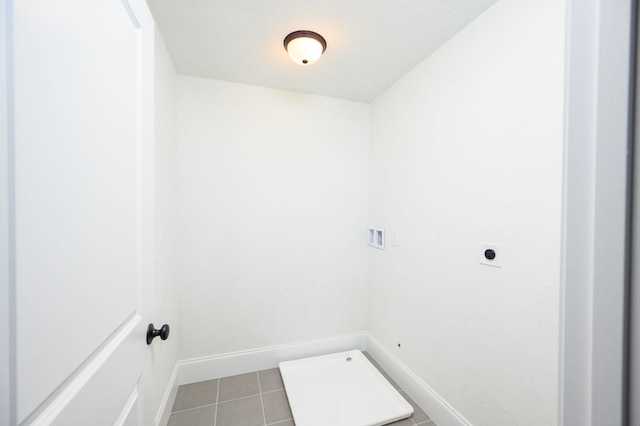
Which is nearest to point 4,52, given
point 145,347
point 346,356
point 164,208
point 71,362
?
point 71,362

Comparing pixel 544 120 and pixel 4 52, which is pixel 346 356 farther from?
pixel 4 52

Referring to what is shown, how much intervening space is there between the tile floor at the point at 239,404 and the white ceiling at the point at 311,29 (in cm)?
243

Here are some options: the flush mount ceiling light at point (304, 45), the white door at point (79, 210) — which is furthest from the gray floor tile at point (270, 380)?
the flush mount ceiling light at point (304, 45)

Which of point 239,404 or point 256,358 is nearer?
point 239,404

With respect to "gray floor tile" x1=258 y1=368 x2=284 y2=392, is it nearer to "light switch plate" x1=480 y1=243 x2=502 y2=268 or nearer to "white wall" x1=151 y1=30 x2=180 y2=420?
"white wall" x1=151 y1=30 x2=180 y2=420

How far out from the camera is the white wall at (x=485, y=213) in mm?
1105

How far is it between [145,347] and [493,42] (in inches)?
79.9

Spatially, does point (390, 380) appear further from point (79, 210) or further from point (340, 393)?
point (79, 210)

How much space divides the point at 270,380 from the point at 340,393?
0.59 meters

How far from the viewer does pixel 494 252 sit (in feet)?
4.34

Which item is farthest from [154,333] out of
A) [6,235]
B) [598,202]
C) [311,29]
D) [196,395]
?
[311,29]

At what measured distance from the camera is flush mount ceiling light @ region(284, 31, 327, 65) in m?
Answer: 1.54

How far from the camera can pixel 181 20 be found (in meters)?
1.46

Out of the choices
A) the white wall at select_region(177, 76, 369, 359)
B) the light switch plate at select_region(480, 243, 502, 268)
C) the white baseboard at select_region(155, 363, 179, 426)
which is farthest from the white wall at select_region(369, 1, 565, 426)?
the white baseboard at select_region(155, 363, 179, 426)
